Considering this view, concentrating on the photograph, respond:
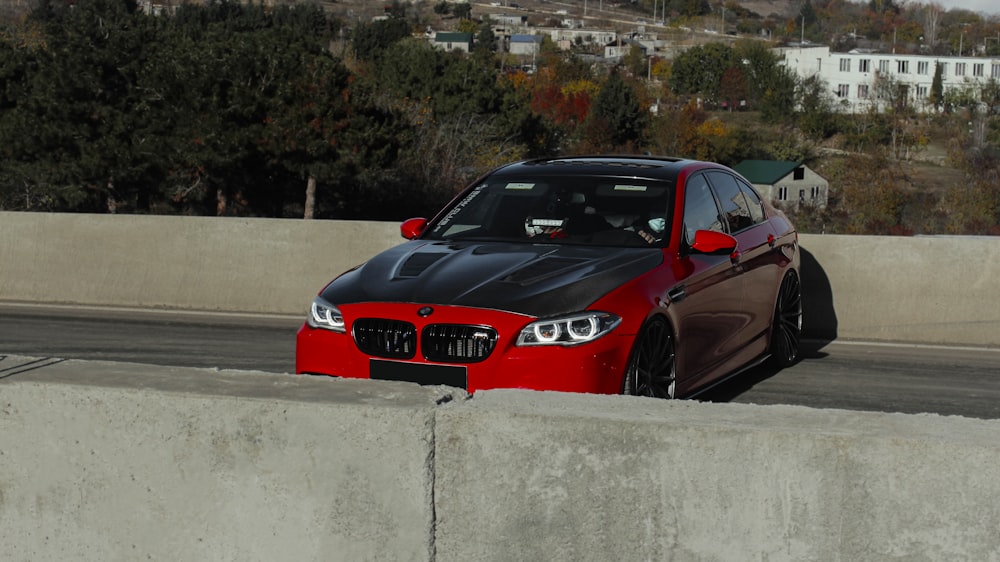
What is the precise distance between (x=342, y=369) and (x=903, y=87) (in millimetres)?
178822

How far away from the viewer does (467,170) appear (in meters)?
54.7

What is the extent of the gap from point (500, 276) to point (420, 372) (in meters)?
0.70

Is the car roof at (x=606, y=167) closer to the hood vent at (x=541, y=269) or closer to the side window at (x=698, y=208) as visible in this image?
the side window at (x=698, y=208)

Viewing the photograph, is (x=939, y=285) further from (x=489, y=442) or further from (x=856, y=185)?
(x=856, y=185)

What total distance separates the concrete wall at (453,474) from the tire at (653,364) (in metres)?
3.08

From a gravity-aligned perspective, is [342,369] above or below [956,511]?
below

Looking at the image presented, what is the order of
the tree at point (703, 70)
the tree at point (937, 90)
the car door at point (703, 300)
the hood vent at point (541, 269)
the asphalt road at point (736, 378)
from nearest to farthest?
1. the hood vent at point (541, 269)
2. the car door at point (703, 300)
3. the asphalt road at point (736, 378)
4. the tree at point (937, 90)
5. the tree at point (703, 70)

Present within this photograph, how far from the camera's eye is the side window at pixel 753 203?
9.37 meters

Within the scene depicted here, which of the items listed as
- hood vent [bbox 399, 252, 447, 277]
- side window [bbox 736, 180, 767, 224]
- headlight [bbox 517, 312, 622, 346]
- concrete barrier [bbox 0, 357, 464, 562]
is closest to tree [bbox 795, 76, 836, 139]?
side window [bbox 736, 180, 767, 224]

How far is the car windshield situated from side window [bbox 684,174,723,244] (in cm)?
14

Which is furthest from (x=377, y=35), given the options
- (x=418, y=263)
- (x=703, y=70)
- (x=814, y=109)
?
(x=418, y=263)

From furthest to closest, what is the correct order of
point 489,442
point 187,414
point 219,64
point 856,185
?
point 856,185, point 219,64, point 187,414, point 489,442

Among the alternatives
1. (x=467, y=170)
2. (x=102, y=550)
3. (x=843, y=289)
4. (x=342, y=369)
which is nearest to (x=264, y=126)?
(x=467, y=170)

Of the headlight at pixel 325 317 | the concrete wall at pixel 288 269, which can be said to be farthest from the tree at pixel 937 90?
the headlight at pixel 325 317
